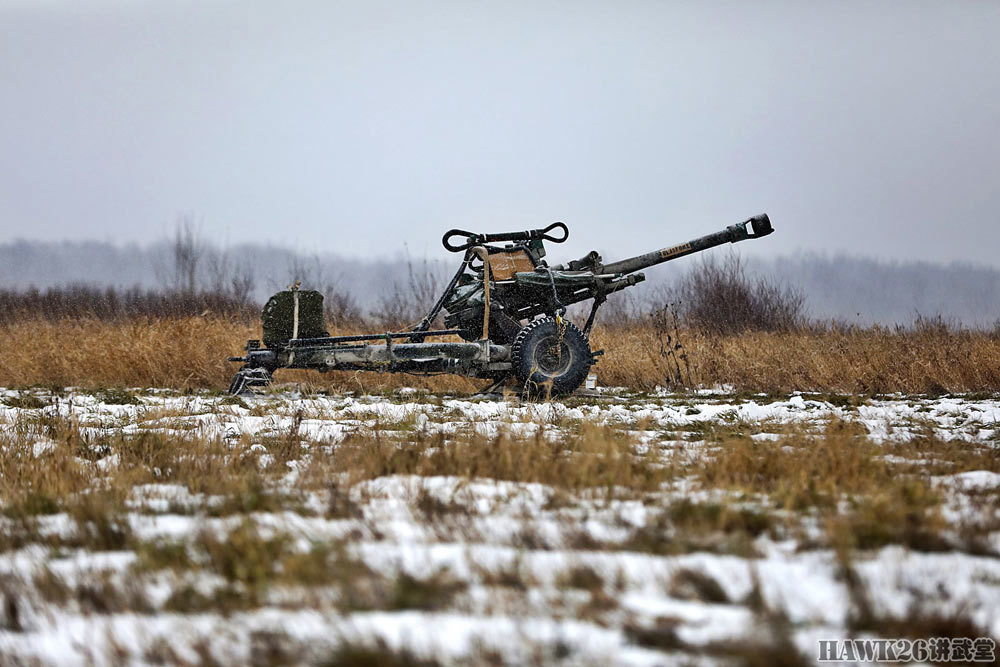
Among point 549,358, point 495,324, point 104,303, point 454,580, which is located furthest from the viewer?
point 104,303

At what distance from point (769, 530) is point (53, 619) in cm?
240

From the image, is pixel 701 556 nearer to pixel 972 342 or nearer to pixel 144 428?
pixel 144 428

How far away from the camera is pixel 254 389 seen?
9461mm

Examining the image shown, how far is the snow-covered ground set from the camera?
7.30 feet

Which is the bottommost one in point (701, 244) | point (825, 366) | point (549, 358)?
point (825, 366)

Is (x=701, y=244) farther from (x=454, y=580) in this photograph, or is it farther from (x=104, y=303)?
(x=104, y=303)

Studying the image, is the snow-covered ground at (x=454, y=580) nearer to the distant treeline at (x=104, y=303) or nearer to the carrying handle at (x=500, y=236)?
the carrying handle at (x=500, y=236)

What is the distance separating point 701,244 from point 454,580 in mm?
7826

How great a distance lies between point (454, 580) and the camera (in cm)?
265

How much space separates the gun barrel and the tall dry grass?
1.42 metres

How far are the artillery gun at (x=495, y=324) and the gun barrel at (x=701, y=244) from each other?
0.01 m

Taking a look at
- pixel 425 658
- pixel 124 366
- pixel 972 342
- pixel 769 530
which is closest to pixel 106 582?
pixel 425 658

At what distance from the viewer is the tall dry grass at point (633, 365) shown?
33.3 feet

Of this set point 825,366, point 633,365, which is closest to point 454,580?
point 825,366
